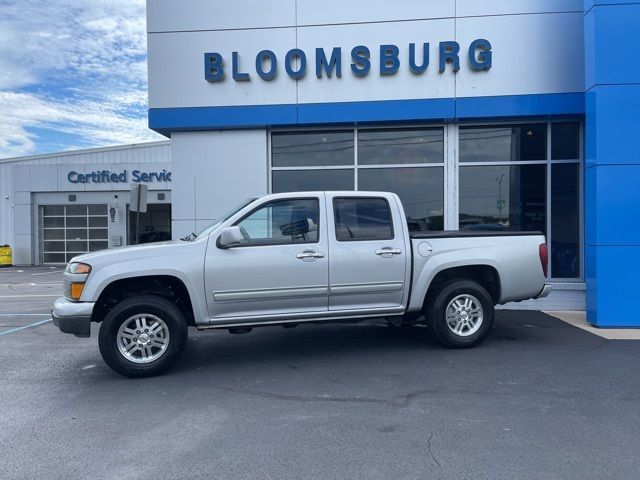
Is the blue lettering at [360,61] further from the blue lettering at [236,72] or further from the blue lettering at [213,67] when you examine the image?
the blue lettering at [213,67]

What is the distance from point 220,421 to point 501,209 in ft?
25.5

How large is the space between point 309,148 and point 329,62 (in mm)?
1718

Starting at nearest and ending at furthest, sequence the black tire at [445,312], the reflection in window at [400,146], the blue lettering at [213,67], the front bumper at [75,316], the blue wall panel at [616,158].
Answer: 1. the front bumper at [75,316]
2. the black tire at [445,312]
3. the blue wall panel at [616,158]
4. the blue lettering at [213,67]
5. the reflection in window at [400,146]

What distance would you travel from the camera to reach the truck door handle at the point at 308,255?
5.96m

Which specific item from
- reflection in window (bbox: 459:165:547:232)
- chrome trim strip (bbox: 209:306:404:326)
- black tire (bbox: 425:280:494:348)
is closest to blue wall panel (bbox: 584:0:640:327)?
reflection in window (bbox: 459:165:547:232)

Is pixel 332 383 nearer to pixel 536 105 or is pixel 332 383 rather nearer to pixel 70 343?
pixel 70 343

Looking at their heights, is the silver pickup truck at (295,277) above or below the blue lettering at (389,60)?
below

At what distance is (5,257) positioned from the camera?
25.3 m

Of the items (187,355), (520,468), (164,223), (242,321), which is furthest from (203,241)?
(164,223)

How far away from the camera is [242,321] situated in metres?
5.91

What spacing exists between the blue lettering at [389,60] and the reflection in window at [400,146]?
1176 mm

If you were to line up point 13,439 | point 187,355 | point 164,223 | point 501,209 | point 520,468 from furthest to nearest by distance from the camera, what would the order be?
point 164,223 → point 501,209 → point 187,355 → point 13,439 → point 520,468

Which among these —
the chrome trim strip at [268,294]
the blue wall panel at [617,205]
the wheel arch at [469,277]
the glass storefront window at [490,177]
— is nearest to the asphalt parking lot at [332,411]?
the wheel arch at [469,277]

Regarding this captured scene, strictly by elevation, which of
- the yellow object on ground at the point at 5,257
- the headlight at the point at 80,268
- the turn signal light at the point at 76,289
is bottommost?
the yellow object on ground at the point at 5,257
